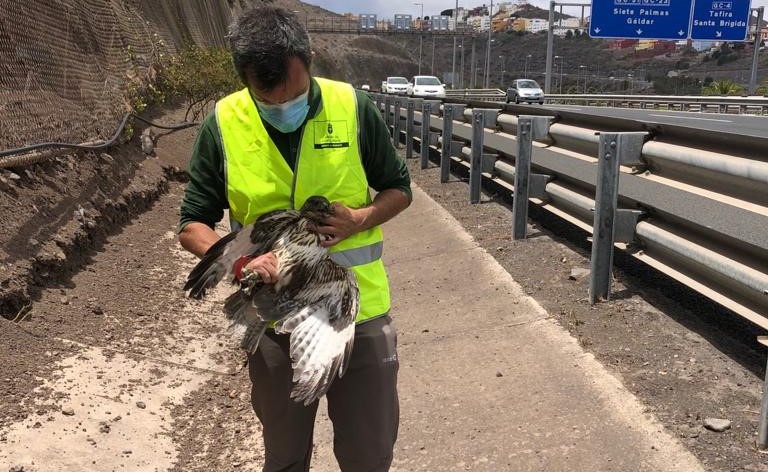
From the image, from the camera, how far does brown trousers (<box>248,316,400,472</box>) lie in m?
2.55

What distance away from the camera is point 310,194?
2.49m

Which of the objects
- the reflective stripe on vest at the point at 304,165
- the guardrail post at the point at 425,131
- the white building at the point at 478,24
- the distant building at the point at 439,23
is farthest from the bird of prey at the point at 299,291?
the distant building at the point at 439,23

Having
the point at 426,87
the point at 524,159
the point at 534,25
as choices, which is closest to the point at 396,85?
the point at 426,87

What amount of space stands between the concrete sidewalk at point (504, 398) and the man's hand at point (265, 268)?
4.99 ft

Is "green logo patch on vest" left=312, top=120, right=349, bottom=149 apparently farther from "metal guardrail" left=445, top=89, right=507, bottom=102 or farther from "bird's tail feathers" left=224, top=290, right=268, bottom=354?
"metal guardrail" left=445, top=89, right=507, bottom=102

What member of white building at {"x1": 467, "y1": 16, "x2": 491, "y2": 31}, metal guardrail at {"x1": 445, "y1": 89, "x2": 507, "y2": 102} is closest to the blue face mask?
metal guardrail at {"x1": 445, "y1": 89, "x2": 507, "y2": 102}

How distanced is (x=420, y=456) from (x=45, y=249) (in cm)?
339

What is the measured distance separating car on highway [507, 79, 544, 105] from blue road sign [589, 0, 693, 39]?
7.67 metres

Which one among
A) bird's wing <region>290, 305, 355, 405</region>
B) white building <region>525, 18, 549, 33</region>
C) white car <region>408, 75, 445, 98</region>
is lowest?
white car <region>408, 75, 445, 98</region>

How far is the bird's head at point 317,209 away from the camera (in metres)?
2.34

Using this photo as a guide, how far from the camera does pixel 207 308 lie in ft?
21.3

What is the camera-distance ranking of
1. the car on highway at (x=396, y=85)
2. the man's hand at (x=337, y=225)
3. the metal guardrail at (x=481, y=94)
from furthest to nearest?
the metal guardrail at (x=481, y=94) < the car on highway at (x=396, y=85) < the man's hand at (x=337, y=225)

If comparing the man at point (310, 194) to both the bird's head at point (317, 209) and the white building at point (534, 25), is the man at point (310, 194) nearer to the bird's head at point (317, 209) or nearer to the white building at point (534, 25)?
the bird's head at point (317, 209)

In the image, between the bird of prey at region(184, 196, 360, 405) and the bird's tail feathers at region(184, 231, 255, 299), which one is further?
the bird's tail feathers at region(184, 231, 255, 299)
